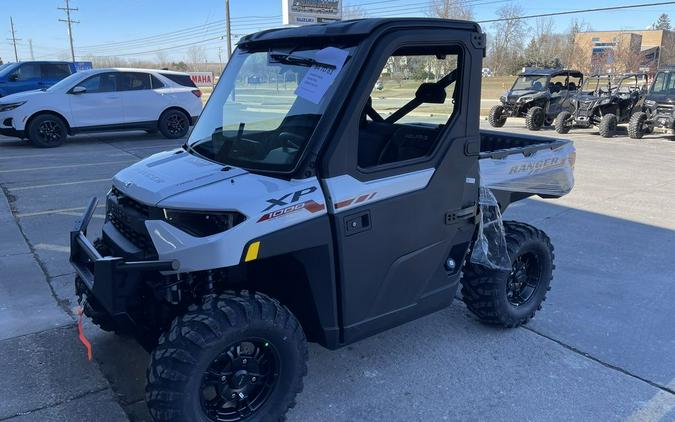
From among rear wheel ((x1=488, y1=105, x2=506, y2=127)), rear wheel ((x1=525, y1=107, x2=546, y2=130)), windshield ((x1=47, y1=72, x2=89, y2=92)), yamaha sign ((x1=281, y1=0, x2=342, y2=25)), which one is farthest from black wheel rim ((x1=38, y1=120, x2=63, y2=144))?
rear wheel ((x1=525, y1=107, x2=546, y2=130))

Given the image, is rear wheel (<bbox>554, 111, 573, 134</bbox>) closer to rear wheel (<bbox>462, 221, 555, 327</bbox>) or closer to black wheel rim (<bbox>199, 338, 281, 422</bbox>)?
rear wheel (<bbox>462, 221, 555, 327</bbox>)

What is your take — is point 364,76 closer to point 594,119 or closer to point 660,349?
point 660,349

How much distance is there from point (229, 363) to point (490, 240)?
6.32 ft

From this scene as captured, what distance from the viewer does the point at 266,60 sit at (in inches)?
124

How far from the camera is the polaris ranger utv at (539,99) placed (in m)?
17.1

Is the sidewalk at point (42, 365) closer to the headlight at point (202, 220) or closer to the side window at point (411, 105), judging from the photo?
the headlight at point (202, 220)

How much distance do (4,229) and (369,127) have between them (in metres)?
4.91

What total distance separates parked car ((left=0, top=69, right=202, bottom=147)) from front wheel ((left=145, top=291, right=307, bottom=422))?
11415mm

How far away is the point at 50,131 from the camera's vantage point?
12289 millimetres

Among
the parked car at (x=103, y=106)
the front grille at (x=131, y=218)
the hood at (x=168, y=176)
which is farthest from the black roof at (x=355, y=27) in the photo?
the parked car at (x=103, y=106)

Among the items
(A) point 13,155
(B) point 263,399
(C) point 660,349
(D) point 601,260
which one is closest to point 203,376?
(B) point 263,399

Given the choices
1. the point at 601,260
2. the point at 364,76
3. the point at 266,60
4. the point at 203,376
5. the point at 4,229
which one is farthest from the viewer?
the point at 4,229

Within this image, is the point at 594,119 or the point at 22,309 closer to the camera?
the point at 22,309

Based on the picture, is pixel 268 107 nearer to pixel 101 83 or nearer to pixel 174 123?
pixel 101 83
